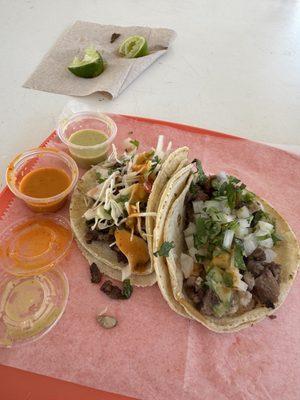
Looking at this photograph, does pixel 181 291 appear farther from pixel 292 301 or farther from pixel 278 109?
pixel 278 109

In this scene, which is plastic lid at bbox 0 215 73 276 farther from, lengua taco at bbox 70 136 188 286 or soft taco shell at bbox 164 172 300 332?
soft taco shell at bbox 164 172 300 332

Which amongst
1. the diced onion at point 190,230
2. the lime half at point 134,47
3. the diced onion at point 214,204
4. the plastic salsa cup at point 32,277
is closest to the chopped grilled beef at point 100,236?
the plastic salsa cup at point 32,277

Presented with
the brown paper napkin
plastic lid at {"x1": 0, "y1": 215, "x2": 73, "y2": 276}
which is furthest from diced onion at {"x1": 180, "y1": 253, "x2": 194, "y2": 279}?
the brown paper napkin

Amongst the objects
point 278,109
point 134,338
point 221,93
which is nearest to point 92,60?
point 221,93

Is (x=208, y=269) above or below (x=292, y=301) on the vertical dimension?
above

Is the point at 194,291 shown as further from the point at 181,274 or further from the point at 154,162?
the point at 154,162
